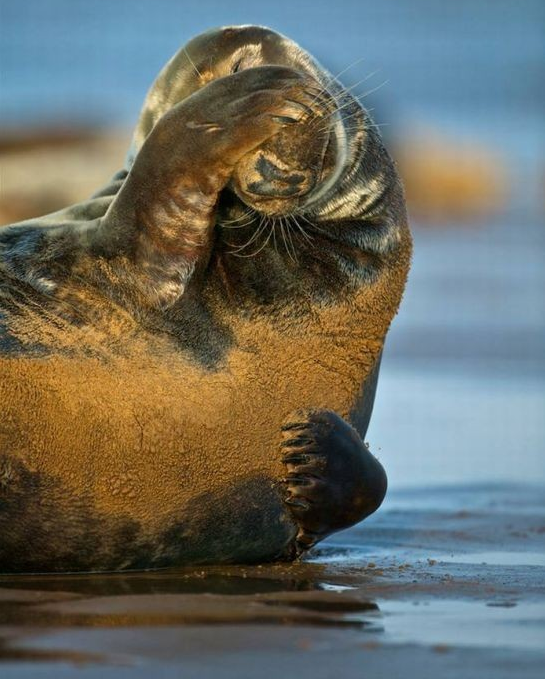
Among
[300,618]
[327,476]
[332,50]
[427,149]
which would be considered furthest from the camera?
[332,50]

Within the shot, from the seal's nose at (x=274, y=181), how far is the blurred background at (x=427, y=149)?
0.82 m

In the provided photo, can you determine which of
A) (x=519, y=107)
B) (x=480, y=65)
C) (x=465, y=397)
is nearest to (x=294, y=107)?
(x=465, y=397)

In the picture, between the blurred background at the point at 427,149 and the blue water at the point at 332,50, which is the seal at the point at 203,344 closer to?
the blurred background at the point at 427,149

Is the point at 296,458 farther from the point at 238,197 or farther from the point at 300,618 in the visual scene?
the point at 300,618

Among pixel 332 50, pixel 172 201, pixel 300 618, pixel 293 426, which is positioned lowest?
pixel 300 618

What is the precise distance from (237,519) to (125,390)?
54 cm

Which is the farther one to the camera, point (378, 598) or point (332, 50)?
point (332, 50)

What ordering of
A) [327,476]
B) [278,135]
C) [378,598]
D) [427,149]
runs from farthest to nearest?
[427,149], [327,476], [278,135], [378,598]

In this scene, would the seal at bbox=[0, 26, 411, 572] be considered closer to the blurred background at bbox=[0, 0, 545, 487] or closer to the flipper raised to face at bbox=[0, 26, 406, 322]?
the flipper raised to face at bbox=[0, 26, 406, 322]

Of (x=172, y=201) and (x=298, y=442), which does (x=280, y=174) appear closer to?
(x=172, y=201)

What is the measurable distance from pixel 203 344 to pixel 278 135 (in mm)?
697

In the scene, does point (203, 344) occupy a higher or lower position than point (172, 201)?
lower

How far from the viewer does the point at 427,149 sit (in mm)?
24984

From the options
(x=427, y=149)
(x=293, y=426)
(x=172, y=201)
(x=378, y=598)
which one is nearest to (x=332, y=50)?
(x=427, y=149)
